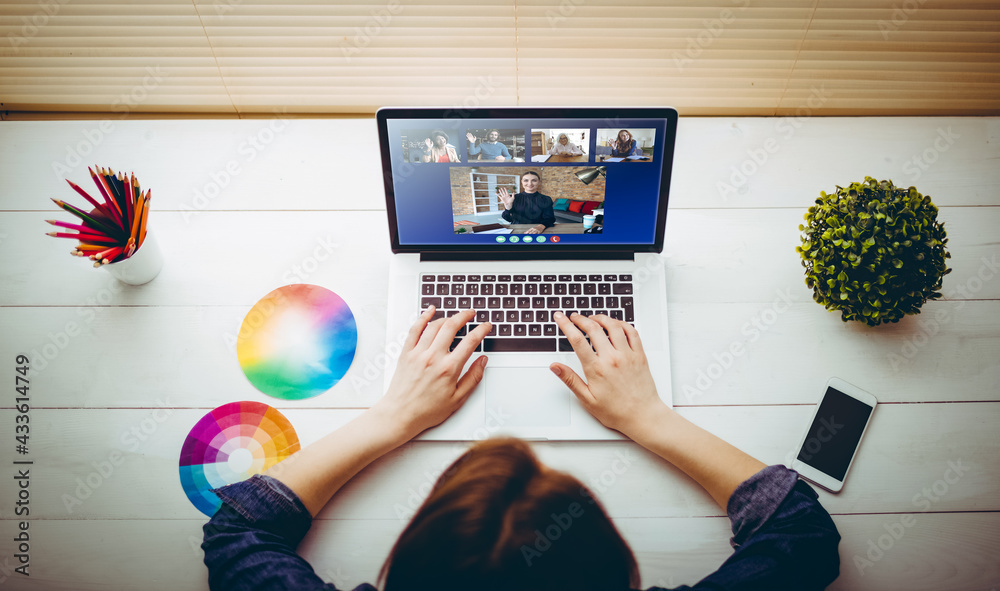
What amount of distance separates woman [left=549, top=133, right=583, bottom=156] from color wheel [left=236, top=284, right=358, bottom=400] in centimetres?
44

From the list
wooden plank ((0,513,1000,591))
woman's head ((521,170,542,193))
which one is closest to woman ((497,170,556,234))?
woman's head ((521,170,542,193))

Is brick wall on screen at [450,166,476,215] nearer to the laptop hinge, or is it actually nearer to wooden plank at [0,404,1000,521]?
the laptop hinge

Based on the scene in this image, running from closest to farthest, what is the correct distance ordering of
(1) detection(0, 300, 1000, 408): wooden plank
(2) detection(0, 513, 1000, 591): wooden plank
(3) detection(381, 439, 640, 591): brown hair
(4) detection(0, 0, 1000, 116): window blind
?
(3) detection(381, 439, 640, 591): brown hair < (2) detection(0, 513, 1000, 591): wooden plank < (1) detection(0, 300, 1000, 408): wooden plank < (4) detection(0, 0, 1000, 116): window blind

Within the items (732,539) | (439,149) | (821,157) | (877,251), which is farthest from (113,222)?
(821,157)

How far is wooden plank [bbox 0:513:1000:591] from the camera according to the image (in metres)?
0.69

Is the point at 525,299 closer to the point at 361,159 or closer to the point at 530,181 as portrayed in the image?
the point at 530,181

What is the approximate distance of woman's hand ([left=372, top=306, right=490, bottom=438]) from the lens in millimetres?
738

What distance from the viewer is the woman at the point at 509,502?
59cm

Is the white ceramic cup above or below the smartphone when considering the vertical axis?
above

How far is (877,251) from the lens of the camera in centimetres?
71

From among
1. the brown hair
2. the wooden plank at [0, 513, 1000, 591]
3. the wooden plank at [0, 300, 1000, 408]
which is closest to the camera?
the brown hair

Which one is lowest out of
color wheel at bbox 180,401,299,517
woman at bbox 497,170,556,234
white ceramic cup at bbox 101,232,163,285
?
color wheel at bbox 180,401,299,517

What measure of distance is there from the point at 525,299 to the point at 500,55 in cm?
52

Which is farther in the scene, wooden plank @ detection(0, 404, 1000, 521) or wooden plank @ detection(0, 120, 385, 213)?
wooden plank @ detection(0, 120, 385, 213)
